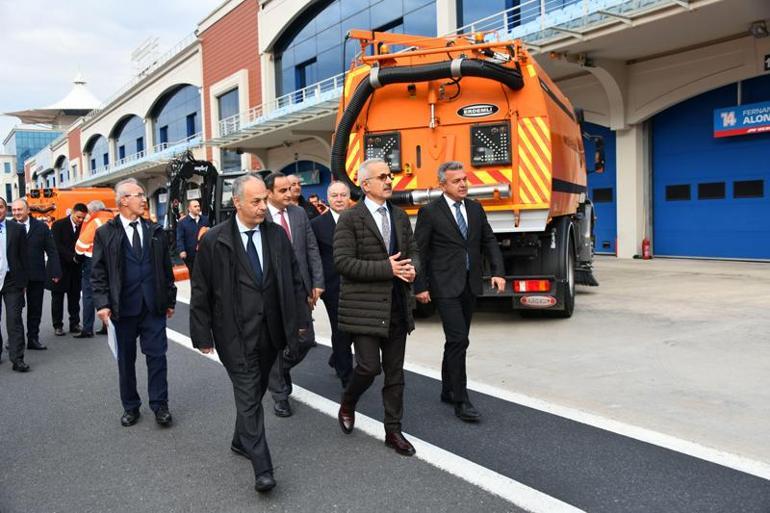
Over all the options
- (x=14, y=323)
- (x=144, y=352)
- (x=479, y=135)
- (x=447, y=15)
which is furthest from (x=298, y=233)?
(x=447, y=15)

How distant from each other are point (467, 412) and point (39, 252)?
5.49 m

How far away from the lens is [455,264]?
14.8 ft

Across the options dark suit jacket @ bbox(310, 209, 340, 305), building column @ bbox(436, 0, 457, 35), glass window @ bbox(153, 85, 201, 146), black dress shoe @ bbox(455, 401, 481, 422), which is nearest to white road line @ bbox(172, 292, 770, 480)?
black dress shoe @ bbox(455, 401, 481, 422)

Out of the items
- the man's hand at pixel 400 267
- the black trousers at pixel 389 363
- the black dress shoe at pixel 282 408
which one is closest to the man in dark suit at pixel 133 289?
the black dress shoe at pixel 282 408

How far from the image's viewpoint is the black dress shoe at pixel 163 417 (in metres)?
4.50

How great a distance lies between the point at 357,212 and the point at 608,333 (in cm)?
433

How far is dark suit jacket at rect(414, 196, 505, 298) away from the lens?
4.50m

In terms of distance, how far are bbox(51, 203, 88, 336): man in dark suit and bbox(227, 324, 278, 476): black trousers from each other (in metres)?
6.11

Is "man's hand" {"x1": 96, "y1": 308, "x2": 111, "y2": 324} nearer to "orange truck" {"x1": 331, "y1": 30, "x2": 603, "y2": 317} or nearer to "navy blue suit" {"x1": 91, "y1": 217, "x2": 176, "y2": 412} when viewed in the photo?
"navy blue suit" {"x1": 91, "y1": 217, "x2": 176, "y2": 412}

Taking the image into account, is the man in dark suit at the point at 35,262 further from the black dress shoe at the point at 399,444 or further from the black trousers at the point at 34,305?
the black dress shoe at the point at 399,444

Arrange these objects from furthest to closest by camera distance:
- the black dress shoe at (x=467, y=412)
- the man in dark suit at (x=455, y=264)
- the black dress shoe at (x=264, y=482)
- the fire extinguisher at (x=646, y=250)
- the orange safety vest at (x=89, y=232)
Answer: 1. the fire extinguisher at (x=646, y=250)
2. the orange safety vest at (x=89, y=232)
3. the man in dark suit at (x=455, y=264)
4. the black dress shoe at (x=467, y=412)
5. the black dress shoe at (x=264, y=482)

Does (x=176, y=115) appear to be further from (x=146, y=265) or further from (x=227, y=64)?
(x=146, y=265)

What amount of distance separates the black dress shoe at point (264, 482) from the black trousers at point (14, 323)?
4405 mm

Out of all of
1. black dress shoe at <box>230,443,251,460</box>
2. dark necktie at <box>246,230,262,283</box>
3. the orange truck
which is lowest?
black dress shoe at <box>230,443,251,460</box>
